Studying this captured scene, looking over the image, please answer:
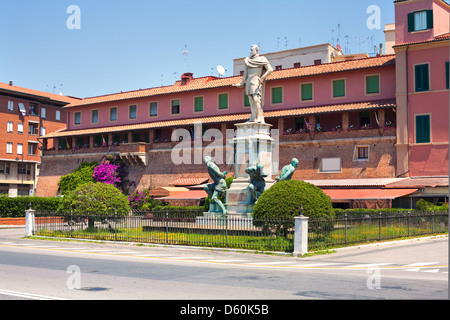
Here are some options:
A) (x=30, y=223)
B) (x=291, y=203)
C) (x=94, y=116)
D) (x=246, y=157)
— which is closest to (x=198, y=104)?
(x=94, y=116)

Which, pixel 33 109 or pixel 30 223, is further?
pixel 33 109

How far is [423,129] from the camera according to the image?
1506 inches

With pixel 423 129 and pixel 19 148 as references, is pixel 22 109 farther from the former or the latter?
pixel 423 129

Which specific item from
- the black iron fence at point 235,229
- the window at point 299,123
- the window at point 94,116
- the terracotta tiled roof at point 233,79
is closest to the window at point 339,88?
the terracotta tiled roof at point 233,79

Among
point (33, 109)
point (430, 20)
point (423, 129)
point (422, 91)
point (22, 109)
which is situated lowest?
point (423, 129)

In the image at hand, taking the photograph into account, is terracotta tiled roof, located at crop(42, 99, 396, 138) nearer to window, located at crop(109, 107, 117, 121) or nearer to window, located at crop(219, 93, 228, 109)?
window, located at crop(219, 93, 228, 109)

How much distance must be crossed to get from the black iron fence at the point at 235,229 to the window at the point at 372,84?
16.4 metres

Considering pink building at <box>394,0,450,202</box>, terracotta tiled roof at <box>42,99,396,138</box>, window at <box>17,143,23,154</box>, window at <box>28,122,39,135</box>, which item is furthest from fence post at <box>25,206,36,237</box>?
window at <box>28,122,39,135</box>

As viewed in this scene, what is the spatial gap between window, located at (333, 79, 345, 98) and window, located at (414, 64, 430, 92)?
20.1 feet

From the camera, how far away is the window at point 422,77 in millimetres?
38562

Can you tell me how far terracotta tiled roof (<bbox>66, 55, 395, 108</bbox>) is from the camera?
42.4 meters

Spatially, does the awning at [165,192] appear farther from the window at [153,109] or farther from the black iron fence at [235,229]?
the black iron fence at [235,229]

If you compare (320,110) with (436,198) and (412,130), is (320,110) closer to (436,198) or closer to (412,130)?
(412,130)

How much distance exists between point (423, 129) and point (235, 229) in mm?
22496
